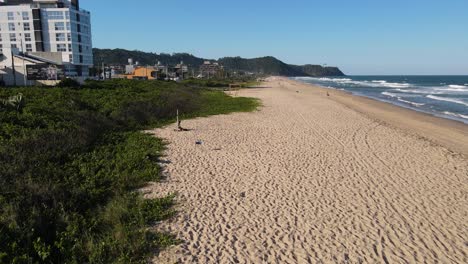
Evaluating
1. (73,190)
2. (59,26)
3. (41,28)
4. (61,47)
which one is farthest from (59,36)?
(73,190)

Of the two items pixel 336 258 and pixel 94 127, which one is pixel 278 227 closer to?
pixel 336 258

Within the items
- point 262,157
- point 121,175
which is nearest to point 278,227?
point 121,175

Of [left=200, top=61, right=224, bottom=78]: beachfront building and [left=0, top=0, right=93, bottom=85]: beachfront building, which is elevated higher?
[left=0, top=0, right=93, bottom=85]: beachfront building

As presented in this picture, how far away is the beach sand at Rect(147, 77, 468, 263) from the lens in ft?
20.1

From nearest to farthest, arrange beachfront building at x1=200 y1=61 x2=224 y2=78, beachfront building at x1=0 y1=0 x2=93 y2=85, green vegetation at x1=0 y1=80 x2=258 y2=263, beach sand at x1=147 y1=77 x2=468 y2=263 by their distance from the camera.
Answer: green vegetation at x1=0 y1=80 x2=258 y2=263 < beach sand at x1=147 y1=77 x2=468 y2=263 < beachfront building at x1=0 y1=0 x2=93 y2=85 < beachfront building at x1=200 y1=61 x2=224 y2=78

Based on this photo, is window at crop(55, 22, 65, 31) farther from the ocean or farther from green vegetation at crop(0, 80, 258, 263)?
green vegetation at crop(0, 80, 258, 263)

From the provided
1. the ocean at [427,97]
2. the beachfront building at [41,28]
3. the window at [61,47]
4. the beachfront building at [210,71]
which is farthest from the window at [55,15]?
the beachfront building at [210,71]

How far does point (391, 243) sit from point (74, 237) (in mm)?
5894

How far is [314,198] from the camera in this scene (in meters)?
8.45

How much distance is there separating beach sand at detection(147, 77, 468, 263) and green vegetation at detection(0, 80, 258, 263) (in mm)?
644

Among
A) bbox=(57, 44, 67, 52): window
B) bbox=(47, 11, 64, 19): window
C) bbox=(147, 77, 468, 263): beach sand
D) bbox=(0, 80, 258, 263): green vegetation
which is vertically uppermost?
bbox=(47, 11, 64, 19): window

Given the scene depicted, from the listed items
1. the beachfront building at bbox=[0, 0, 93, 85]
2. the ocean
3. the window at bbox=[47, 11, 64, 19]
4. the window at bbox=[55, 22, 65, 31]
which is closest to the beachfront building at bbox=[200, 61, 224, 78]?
the ocean

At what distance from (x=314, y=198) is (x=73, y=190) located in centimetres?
576

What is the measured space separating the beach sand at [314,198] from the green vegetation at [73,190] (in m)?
0.64
